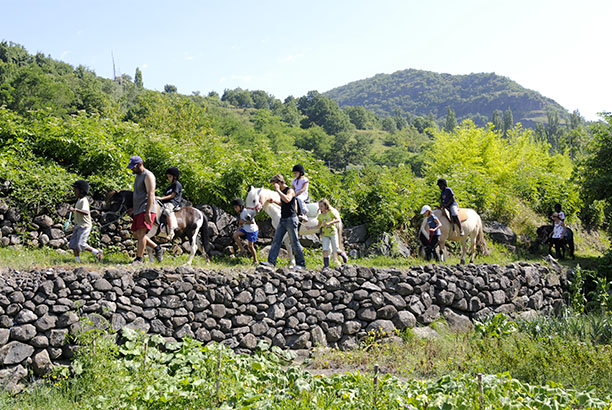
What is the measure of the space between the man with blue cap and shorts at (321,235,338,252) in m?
3.49

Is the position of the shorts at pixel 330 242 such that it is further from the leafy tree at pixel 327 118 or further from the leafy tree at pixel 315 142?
the leafy tree at pixel 327 118

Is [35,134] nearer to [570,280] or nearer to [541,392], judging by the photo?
[541,392]

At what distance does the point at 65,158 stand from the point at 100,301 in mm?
5972

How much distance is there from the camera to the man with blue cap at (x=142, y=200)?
28.4 feet

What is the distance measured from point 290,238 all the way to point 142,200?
112 inches

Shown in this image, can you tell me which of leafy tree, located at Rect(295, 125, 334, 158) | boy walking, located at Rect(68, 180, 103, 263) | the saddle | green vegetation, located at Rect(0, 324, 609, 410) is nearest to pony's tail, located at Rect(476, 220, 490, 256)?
the saddle

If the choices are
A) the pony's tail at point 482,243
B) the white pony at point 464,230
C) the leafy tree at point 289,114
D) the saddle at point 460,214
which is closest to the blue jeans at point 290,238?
the white pony at point 464,230

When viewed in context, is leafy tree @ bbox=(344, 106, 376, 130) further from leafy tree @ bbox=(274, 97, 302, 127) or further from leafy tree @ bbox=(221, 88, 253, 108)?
leafy tree @ bbox=(221, 88, 253, 108)

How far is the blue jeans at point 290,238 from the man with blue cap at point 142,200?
2325mm

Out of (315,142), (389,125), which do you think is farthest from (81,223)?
(389,125)

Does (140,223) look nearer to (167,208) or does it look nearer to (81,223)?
(167,208)

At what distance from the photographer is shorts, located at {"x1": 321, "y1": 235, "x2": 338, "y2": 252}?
1037 centimetres

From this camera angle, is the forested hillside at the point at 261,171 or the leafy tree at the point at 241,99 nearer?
the forested hillside at the point at 261,171

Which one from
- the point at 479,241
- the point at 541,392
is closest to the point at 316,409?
the point at 541,392
